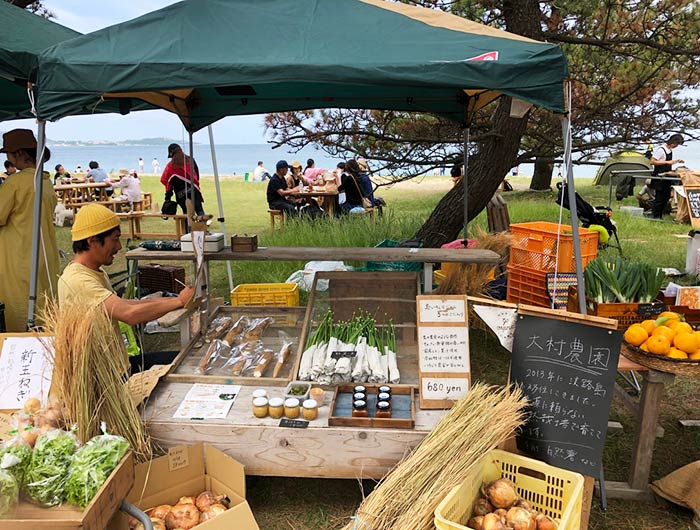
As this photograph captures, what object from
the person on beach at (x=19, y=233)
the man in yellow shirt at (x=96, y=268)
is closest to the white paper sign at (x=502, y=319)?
the man in yellow shirt at (x=96, y=268)

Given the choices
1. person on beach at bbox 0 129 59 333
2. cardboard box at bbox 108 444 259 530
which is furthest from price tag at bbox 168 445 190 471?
person on beach at bbox 0 129 59 333

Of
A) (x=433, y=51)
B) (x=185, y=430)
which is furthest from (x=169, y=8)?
(x=185, y=430)

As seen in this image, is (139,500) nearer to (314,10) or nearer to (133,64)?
(133,64)

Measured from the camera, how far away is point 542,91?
2486 mm

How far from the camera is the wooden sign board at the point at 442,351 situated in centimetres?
252

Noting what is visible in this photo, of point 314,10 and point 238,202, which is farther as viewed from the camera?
point 238,202

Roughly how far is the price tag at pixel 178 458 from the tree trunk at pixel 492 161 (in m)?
4.31

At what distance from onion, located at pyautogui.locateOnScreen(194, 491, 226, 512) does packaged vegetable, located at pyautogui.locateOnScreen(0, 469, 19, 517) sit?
755 millimetres

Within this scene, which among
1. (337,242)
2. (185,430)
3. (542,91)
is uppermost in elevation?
(542,91)

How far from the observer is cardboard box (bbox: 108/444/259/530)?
2.18 meters

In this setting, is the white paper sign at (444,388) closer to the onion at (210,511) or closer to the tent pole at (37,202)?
the onion at (210,511)

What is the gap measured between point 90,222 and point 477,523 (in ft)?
6.83

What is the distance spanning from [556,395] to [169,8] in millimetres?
2756

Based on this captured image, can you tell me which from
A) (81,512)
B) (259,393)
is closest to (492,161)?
(259,393)
